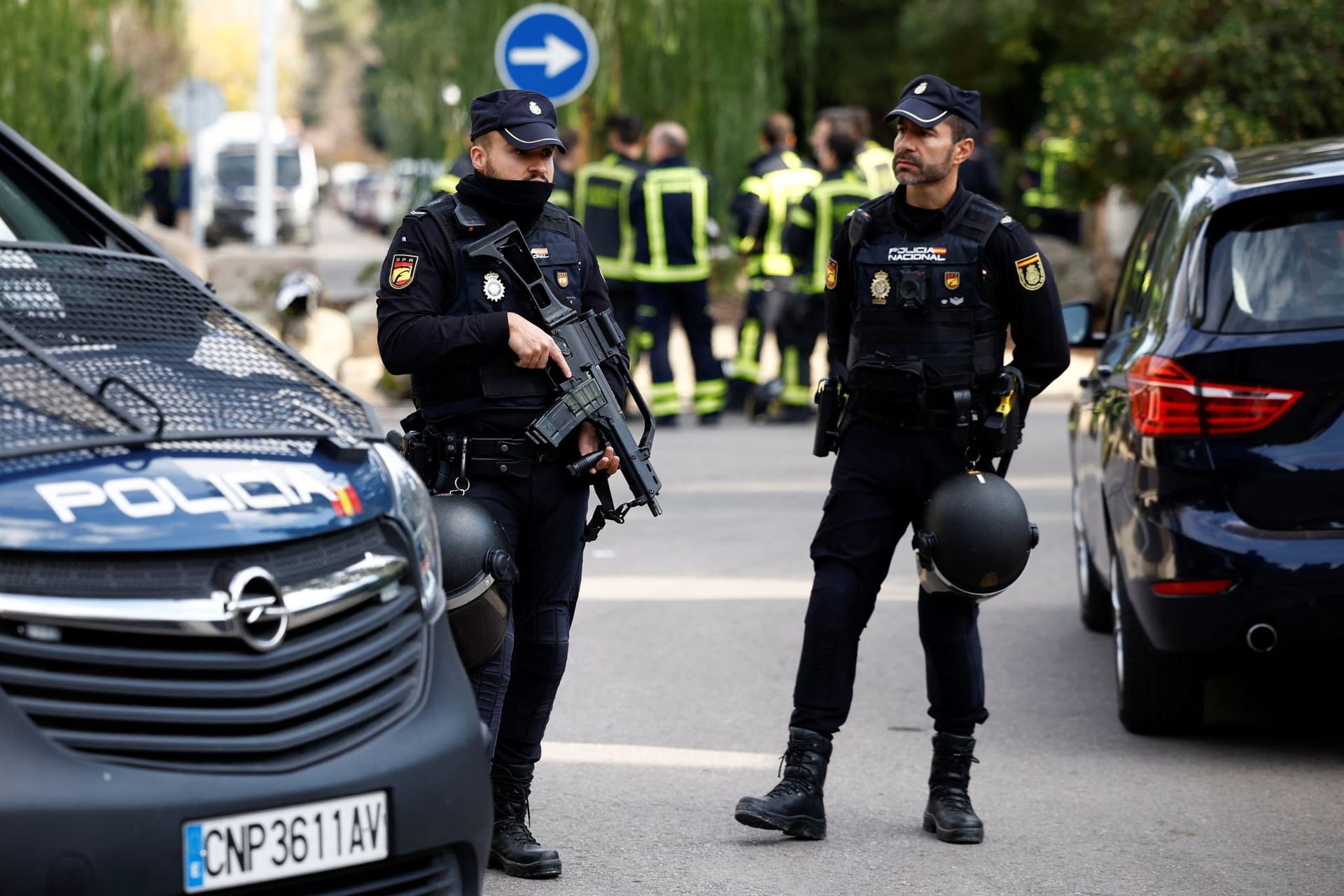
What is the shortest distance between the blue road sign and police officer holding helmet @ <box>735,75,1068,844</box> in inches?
364

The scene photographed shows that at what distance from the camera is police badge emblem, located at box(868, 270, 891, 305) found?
5.33 metres

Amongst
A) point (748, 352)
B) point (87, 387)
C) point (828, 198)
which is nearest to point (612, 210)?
point (828, 198)

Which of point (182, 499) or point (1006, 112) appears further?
point (1006, 112)

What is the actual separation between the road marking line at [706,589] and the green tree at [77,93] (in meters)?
10.5

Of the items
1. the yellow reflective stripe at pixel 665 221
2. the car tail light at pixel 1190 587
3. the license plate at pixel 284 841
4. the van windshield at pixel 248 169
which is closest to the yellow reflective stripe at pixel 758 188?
the yellow reflective stripe at pixel 665 221

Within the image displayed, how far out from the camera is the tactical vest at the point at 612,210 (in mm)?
14727

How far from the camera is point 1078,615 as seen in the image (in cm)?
849

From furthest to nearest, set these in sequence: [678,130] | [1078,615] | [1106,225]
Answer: [1106,225]
[678,130]
[1078,615]

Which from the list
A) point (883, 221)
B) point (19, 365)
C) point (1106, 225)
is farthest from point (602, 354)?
point (1106, 225)

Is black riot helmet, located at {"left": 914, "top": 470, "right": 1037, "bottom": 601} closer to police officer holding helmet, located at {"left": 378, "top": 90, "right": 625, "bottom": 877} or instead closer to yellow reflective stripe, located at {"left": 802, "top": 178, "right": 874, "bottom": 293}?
police officer holding helmet, located at {"left": 378, "top": 90, "right": 625, "bottom": 877}

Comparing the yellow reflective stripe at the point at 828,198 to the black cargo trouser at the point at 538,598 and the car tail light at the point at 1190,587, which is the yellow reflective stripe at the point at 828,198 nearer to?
the car tail light at the point at 1190,587

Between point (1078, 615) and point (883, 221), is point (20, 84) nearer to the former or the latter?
point (1078, 615)

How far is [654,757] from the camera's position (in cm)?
Answer: 618

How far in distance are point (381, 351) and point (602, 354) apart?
53cm
